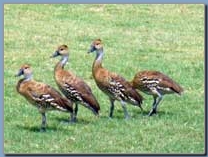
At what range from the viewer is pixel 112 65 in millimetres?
15711

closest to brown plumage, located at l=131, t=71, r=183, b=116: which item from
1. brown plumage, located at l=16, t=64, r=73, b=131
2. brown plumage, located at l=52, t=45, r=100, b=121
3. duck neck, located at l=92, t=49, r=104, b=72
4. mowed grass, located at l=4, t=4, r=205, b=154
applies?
mowed grass, located at l=4, t=4, r=205, b=154

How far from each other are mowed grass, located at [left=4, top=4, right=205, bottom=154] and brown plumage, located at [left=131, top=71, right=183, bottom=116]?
9.9 inches

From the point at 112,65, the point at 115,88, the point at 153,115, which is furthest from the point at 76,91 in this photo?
the point at 112,65

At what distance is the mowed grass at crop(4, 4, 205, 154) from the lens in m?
11.4

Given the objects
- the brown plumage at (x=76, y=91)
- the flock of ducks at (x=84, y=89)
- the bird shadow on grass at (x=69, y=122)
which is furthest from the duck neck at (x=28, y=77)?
the bird shadow on grass at (x=69, y=122)

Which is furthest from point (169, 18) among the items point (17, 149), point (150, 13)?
point (17, 149)

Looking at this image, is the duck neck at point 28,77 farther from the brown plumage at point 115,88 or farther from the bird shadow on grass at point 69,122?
the brown plumage at point 115,88

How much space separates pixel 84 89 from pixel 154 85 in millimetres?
1139

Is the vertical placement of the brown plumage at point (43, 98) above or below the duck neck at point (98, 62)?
below

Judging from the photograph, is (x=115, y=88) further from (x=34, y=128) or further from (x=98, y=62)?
(x=34, y=128)

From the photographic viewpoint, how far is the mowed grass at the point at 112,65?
11414 millimetres

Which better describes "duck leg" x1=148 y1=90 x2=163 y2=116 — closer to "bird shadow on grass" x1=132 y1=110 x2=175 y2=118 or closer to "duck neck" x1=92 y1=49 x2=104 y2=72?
"bird shadow on grass" x1=132 y1=110 x2=175 y2=118

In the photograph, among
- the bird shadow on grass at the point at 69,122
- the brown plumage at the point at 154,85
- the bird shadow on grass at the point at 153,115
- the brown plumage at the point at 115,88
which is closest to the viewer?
the bird shadow on grass at the point at 69,122

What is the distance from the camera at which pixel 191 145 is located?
11383 mm
